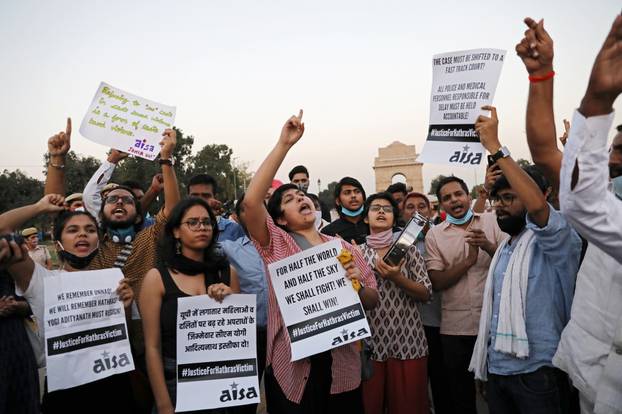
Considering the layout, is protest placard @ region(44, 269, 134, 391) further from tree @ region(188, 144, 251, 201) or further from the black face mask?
tree @ region(188, 144, 251, 201)

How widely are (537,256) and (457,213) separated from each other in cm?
155

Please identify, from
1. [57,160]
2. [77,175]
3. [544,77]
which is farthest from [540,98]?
[77,175]

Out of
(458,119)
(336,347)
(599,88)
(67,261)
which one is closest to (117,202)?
(67,261)

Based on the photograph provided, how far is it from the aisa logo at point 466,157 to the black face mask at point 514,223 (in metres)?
0.64

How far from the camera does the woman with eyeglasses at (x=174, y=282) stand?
2820 mm

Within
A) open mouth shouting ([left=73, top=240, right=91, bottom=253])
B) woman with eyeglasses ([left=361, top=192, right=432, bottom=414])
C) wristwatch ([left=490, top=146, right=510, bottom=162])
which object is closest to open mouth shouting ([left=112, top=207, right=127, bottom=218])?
open mouth shouting ([left=73, top=240, right=91, bottom=253])

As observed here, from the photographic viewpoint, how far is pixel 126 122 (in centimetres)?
458

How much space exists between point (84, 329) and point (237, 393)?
110 cm

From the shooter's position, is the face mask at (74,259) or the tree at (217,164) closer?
the face mask at (74,259)

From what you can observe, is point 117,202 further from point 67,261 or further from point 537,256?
point 537,256

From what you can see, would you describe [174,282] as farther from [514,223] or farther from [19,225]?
[514,223]

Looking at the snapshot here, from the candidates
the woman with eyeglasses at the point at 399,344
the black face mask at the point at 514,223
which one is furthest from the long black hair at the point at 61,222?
the black face mask at the point at 514,223

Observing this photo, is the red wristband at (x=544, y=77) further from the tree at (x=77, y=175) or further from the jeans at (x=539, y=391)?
the tree at (x=77, y=175)

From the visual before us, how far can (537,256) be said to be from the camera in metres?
3.03
